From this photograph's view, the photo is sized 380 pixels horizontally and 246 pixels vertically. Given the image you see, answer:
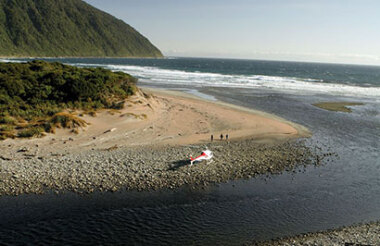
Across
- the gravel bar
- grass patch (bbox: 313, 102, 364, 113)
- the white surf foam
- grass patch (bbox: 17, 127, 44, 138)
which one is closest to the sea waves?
the white surf foam

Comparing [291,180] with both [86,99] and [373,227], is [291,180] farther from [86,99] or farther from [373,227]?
[86,99]

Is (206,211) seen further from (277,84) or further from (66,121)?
(277,84)

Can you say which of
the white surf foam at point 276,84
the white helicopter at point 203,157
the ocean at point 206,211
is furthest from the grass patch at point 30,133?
the white surf foam at point 276,84

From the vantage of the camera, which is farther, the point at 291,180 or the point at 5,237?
the point at 291,180

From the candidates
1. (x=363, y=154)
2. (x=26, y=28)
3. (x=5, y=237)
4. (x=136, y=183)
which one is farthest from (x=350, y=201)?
(x=26, y=28)

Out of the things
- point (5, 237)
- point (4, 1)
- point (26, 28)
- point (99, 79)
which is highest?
point (4, 1)

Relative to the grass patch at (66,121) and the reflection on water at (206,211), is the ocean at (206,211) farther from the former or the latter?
the grass patch at (66,121)
